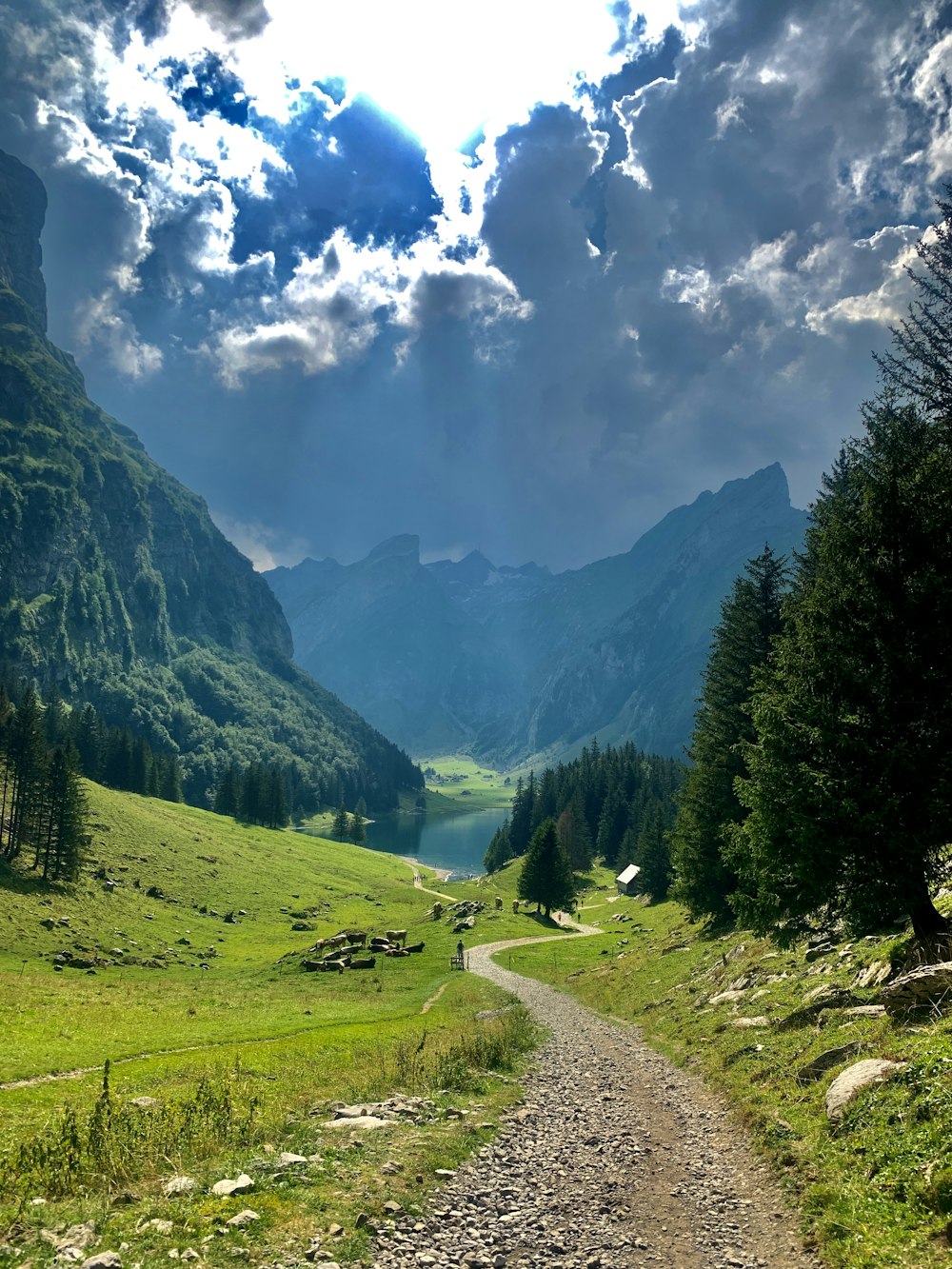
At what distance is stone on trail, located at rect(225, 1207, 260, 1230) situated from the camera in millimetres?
10391

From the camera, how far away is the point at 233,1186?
38.5ft

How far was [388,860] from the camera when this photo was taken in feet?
567

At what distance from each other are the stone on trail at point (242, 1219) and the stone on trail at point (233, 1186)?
1078 mm

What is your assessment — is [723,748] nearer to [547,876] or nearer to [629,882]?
[547,876]

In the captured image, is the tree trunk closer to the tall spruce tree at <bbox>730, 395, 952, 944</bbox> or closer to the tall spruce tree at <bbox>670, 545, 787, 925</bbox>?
the tall spruce tree at <bbox>730, 395, 952, 944</bbox>

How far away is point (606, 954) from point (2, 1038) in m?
46.4

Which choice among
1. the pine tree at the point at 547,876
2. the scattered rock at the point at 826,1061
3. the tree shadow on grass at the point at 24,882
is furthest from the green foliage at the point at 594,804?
the scattered rock at the point at 826,1061

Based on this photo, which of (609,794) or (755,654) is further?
(609,794)

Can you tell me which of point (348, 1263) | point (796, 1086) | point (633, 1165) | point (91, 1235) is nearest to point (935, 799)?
point (796, 1086)

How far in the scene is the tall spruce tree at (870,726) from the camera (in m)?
16.6

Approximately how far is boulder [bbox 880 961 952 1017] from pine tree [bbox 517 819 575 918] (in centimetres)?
7470

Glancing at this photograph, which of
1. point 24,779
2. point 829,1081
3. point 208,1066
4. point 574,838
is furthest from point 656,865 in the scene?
point 24,779

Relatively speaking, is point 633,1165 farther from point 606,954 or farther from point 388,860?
point 388,860

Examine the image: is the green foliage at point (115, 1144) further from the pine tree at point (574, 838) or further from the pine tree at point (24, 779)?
the pine tree at point (574, 838)
